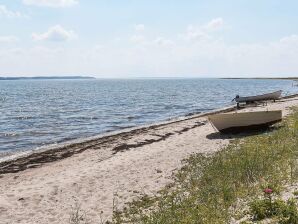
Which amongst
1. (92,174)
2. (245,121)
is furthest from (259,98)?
(92,174)

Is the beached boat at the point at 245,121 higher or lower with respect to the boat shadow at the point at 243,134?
higher

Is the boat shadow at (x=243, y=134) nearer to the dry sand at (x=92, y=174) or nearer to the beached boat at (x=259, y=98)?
the dry sand at (x=92, y=174)

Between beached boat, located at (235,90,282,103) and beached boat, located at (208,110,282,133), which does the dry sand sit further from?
beached boat, located at (235,90,282,103)

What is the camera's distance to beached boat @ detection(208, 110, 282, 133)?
23.8m

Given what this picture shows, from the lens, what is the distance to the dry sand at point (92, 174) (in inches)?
476

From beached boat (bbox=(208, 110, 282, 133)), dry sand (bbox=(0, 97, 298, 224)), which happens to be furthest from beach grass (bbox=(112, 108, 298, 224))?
beached boat (bbox=(208, 110, 282, 133))

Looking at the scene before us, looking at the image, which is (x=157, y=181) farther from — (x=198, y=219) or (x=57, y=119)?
(x=57, y=119)

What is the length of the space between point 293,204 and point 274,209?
16.6 inches

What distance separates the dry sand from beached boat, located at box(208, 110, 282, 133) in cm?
82

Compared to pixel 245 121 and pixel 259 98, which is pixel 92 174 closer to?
pixel 245 121

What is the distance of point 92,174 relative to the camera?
16.3 metres

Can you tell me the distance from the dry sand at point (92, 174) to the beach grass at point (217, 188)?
2.77 ft

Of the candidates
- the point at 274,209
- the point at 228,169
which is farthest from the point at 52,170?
the point at 274,209

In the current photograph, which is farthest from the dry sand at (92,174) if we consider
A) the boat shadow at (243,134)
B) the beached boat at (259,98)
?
the beached boat at (259,98)
